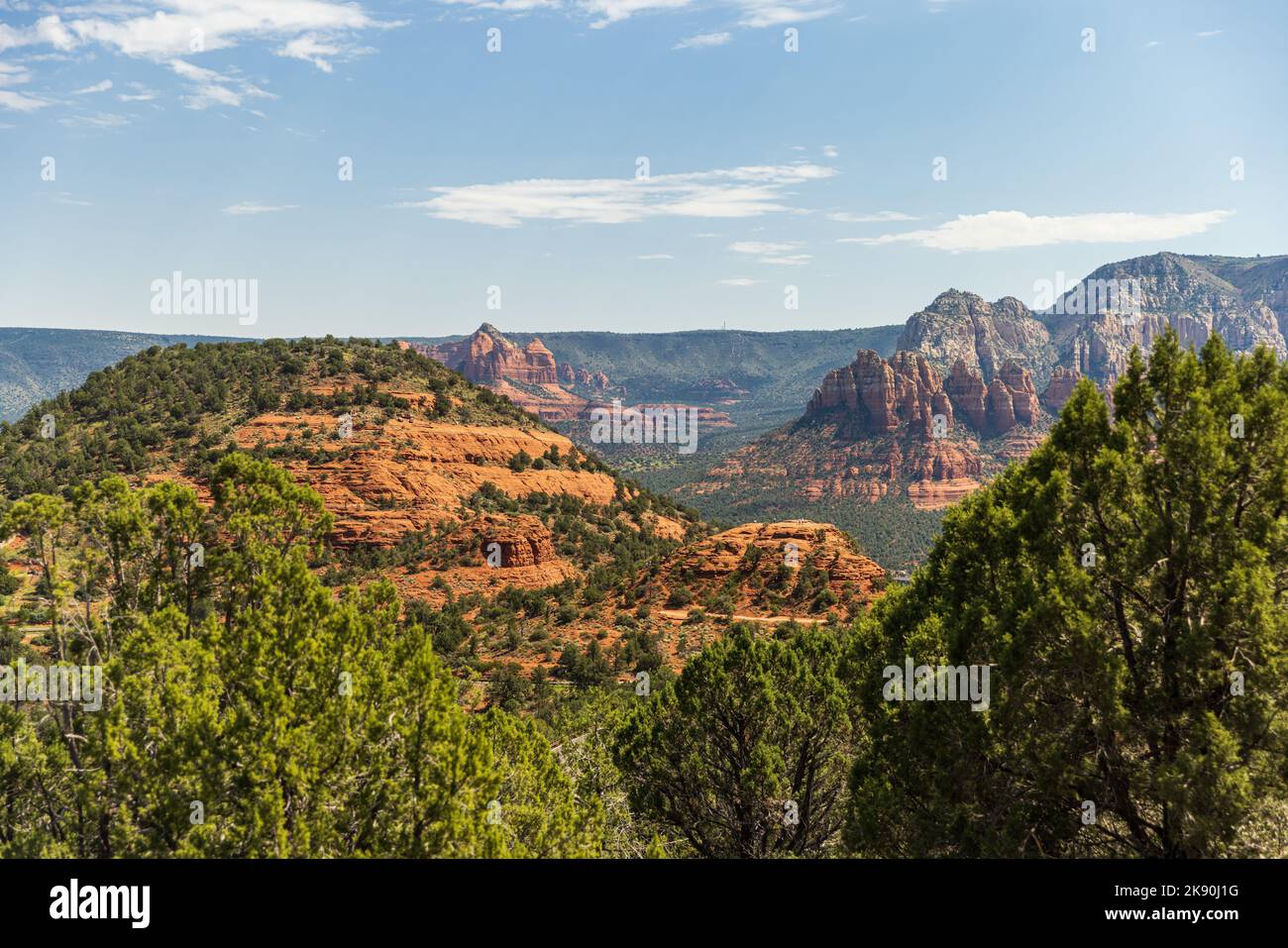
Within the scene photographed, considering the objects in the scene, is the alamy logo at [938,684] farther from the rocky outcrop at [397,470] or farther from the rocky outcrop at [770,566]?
the rocky outcrop at [397,470]

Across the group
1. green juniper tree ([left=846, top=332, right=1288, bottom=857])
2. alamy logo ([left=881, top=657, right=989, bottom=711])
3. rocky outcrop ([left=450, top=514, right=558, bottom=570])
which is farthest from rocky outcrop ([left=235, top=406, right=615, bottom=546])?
green juniper tree ([left=846, top=332, right=1288, bottom=857])

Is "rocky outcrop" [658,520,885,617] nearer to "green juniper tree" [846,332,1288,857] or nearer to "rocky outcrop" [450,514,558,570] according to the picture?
"rocky outcrop" [450,514,558,570]
